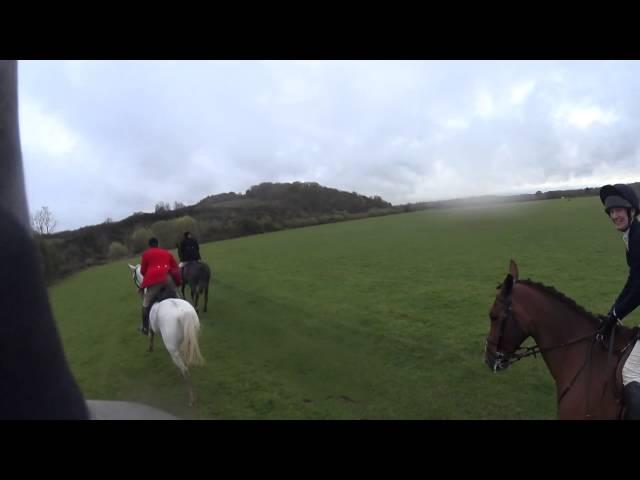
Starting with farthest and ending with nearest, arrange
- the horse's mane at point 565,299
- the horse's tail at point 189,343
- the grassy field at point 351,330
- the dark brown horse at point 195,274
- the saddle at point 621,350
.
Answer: the dark brown horse at point 195,274, the grassy field at point 351,330, the horse's tail at point 189,343, the horse's mane at point 565,299, the saddle at point 621,350

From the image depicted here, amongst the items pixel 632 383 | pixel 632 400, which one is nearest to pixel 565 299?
pixel 632 383

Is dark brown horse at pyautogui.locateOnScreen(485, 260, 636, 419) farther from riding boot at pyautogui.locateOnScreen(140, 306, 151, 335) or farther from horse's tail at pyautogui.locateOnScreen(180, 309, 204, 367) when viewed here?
riding boot at pyautogui.locateOnScreen(140, 306, 151, 335)

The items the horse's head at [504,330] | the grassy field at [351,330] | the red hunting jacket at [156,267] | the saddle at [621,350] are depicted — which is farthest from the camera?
the red hunting jacket at [156,267]

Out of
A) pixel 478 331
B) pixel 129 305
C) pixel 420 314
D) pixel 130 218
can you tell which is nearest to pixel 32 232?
pixel 478 331

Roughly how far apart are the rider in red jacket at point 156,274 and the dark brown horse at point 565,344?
5.90 m

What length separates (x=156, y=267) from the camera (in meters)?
7.40

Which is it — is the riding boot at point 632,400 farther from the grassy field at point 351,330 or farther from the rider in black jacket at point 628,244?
the grassy field at point 351,330

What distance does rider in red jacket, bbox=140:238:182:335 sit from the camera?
7.33 meters

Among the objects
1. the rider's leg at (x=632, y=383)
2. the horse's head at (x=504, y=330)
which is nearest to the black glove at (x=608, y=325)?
the rider's leg at (x=632, y=383)

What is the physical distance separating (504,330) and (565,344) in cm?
54

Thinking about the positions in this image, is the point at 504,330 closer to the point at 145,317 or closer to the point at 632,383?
the point at 632,383

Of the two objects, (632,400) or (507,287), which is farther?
(507,287)

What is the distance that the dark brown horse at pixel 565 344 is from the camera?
319 centimetres

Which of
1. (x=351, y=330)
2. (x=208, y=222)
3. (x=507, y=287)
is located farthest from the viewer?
(x=208, y=222)
